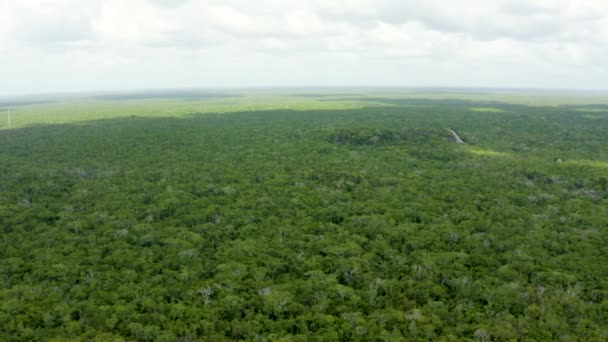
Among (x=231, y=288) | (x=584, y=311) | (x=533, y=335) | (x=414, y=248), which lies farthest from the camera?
(x=414, y=248)

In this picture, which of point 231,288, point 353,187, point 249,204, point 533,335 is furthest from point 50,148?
point 533,335

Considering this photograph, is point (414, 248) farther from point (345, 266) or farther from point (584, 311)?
point (584, 311)

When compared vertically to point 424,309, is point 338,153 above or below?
above

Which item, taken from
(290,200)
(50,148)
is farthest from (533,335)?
(50,148)

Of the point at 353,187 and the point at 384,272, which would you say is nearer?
the point at 384,272

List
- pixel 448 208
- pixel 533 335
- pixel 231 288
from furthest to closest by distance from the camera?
pixel 448 208 < pixel 231 288 < pixel 533 335

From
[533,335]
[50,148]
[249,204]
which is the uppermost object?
[50,148]
